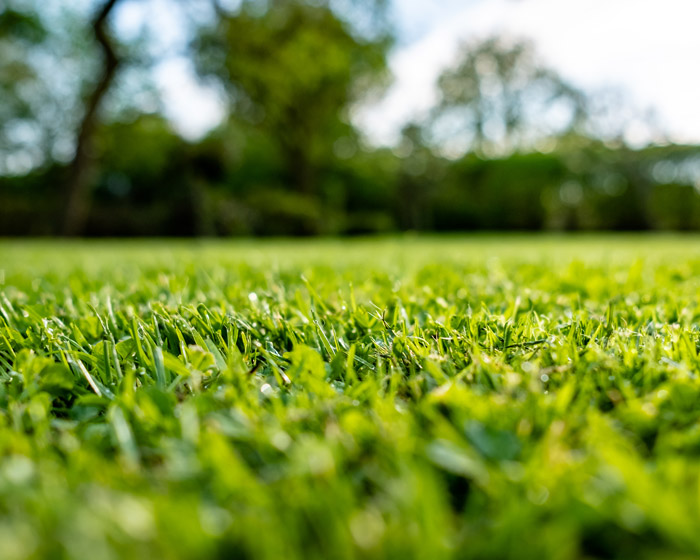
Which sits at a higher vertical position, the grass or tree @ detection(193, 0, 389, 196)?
tree @ detection(193, 0, 389, 196)

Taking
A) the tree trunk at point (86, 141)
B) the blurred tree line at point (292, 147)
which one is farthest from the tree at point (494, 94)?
the tree trunk at point (86, 141)

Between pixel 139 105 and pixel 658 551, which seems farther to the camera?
pixel 139 105

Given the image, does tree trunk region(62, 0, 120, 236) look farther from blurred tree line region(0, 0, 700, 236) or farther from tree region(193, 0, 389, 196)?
tree region(193, 0, 389, 196)

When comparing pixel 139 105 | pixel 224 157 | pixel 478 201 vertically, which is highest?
pixel 139 105

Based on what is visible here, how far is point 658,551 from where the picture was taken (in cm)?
37

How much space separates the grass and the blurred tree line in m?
11.9

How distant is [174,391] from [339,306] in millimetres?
607

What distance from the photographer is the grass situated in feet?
1.19

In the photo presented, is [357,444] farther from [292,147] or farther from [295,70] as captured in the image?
[292,147]

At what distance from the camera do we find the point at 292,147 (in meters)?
20.3

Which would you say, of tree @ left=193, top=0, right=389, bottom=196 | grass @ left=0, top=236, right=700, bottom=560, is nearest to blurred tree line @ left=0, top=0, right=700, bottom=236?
tree @ left=193, top=0, right=389, bottom=196

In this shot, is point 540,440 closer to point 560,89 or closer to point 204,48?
point 204,48

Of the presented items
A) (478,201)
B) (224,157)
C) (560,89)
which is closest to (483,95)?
(560,89)

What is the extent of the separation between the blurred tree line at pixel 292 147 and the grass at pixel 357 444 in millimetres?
11854
